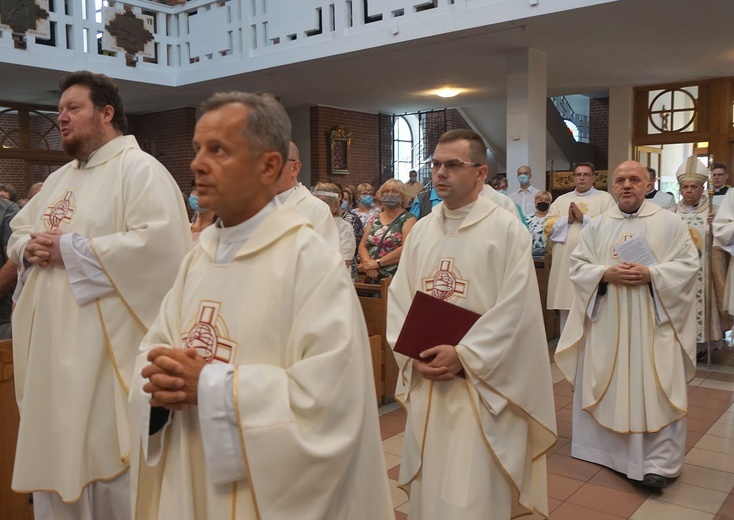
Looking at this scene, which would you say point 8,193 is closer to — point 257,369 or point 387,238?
point 387,238

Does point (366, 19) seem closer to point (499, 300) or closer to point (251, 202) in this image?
point (499, 300)

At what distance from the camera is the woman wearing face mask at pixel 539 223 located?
9.11 meters

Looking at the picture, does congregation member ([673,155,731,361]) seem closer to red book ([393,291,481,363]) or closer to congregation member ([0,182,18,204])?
red book ([393,291,481,363])

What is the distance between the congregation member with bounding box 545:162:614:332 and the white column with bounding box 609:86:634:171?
241 inches

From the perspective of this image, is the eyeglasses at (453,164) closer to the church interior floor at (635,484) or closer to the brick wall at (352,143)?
the church interior floor at (635,484)

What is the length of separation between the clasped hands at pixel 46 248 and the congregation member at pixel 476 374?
154 centimetres

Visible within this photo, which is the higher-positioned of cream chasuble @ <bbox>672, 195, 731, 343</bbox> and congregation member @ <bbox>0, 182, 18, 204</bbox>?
congregation member @ <bbox>0, 182, 18, 204</bbox>

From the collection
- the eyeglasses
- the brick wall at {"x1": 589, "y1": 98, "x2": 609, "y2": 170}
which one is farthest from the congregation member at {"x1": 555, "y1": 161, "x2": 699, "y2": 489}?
the brick wall at {"x1": 589, "y1": 98, "x2": 609, "y2": 170}

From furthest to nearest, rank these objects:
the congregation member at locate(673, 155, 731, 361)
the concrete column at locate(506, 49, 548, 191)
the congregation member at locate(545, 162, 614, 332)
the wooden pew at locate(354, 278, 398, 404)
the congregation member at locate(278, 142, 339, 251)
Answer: the concrete column at locate(506, 49, 548, 191) < the congregation member at locate(545, 162, 614, 332) < the congregation member at locate(673, 155, 731, 361) < the wooden pew at locate(354, 278, 398, 404) < the congregation member at locate(278, 142, 339, 251)

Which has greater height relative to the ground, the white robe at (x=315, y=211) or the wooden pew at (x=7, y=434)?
the white robe at (x=315, y=211)

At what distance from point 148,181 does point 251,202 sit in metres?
1.30

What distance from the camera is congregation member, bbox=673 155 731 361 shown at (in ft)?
24.9

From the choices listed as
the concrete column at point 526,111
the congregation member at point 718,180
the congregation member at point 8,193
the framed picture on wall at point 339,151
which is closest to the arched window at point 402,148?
the framed picture on wall at point 339,151

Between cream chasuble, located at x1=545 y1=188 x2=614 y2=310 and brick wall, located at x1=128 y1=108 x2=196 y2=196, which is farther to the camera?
brick wall, located at x1=128 y1=108 x2=196 y2=196
